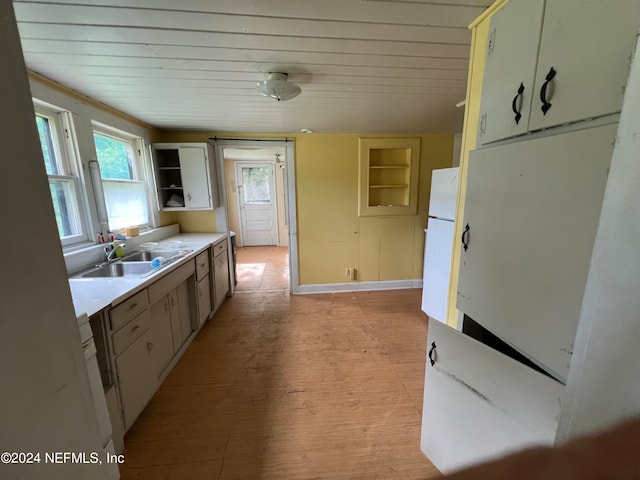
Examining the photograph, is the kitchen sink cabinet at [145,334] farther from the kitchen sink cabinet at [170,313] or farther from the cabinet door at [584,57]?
the cabinet door at [584,57]

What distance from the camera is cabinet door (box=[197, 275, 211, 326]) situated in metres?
2.49

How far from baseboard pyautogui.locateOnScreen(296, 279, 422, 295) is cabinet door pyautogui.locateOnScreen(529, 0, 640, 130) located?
3038 millimetres

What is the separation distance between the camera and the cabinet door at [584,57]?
1.91 feet

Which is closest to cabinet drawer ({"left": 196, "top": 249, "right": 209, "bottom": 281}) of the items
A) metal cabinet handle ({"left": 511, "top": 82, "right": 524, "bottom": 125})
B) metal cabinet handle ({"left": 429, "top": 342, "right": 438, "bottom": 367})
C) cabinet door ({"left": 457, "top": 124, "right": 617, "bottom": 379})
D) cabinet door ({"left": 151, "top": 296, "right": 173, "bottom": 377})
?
cabinet door ({"left": 151, "top": 296, "right": 173, "bottom": 377})

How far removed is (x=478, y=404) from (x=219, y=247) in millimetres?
2872

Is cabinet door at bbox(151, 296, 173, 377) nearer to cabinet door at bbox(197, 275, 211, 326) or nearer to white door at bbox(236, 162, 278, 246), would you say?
cabinet door at bbox(197, 275, 211, 326)

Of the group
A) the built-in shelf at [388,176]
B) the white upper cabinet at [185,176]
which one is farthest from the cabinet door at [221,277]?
the built-in shelf at [388,176]

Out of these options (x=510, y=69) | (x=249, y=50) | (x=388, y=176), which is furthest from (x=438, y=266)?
(x=249, y=50)

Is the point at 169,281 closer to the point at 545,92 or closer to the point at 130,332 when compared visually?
the point at 130,332

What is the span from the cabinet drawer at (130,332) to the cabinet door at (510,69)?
6.94 ft

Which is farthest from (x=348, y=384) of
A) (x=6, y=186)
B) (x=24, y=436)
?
(x=6, y=186)

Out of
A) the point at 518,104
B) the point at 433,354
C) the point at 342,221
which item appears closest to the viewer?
the point at 518,104

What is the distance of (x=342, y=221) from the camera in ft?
11.4

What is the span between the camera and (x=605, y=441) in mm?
527
